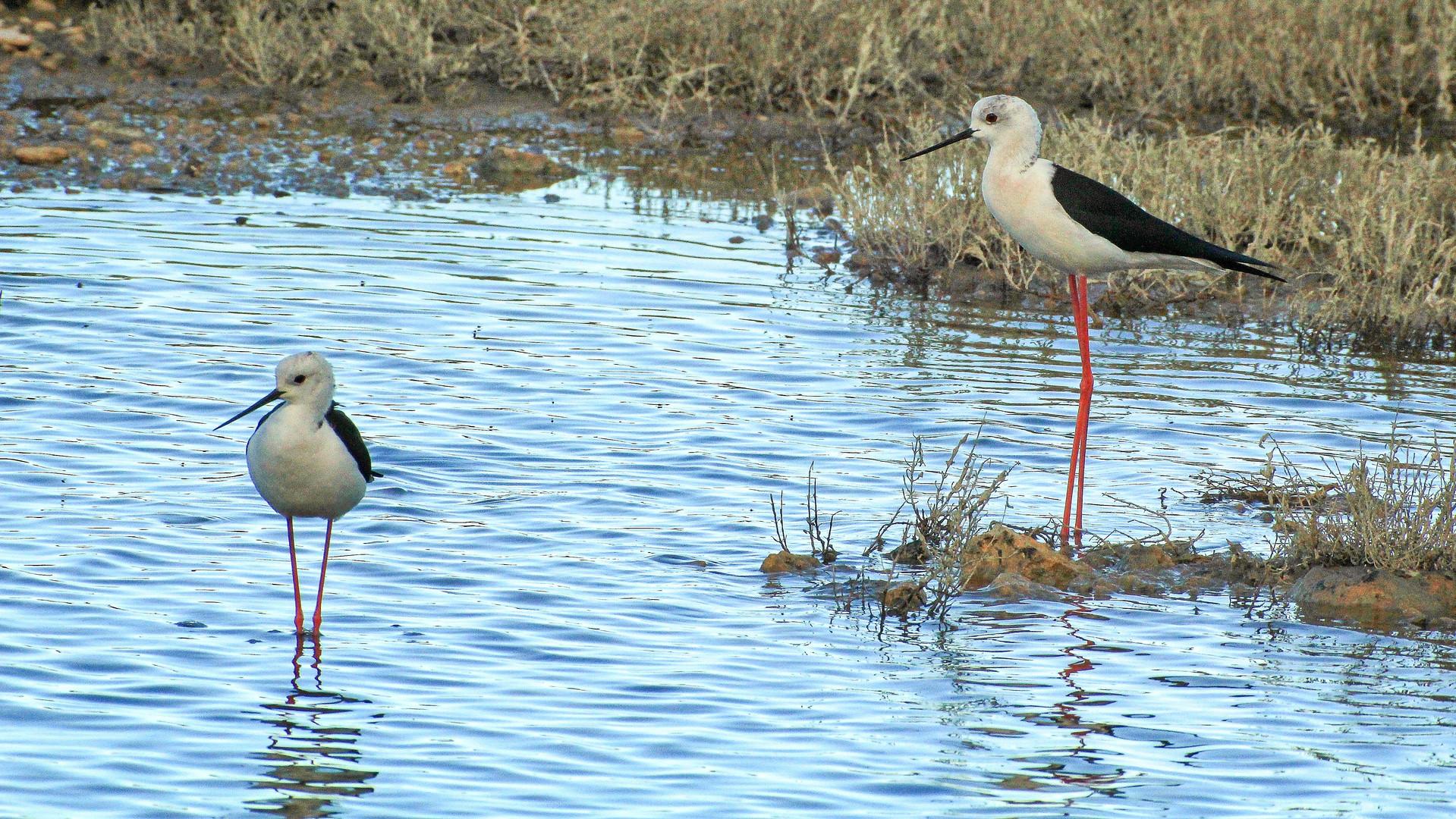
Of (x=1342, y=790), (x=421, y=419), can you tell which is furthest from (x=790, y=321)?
(x=1342, y=790)

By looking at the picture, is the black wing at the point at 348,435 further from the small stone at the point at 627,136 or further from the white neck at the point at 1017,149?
the small stone at the point at 627,136

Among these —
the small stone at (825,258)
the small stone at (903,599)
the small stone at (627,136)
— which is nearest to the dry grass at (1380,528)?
the small stone at (903,599)

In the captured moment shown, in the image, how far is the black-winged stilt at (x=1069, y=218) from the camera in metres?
6.58

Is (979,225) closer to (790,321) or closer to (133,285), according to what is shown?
(790,321)

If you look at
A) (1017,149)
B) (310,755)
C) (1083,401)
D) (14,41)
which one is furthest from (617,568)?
(14,41)

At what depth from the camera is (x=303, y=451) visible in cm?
509

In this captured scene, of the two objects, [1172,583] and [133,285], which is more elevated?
[133,285]

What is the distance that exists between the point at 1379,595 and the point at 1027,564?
1.10 metres

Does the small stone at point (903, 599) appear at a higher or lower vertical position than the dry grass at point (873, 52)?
lower

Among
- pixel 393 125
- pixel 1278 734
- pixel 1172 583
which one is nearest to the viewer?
pixel 1278 734

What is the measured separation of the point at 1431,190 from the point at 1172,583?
506cm

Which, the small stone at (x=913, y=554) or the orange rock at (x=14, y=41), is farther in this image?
the orange rock at (x=14, y=41)

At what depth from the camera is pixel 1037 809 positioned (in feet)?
13.5

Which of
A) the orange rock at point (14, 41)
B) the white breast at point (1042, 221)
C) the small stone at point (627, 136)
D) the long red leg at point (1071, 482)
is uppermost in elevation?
the orange rock at point (14, 41)
